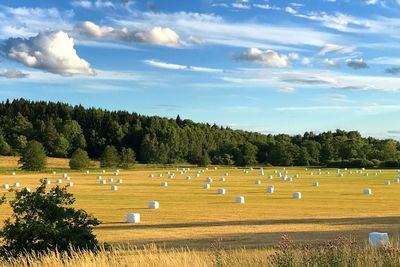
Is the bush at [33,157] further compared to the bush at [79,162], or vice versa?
the bush at [79,162]

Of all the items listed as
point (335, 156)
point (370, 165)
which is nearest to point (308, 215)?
point (370, 165)

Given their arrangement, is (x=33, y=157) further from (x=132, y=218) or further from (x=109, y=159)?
(x=132, y=218)

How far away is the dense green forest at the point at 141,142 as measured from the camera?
157750mm

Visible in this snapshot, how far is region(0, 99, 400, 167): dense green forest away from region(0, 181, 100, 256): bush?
124 m

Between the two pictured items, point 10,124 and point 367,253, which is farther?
point 10,124

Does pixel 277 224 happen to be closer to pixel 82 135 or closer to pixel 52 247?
pixel 52 247

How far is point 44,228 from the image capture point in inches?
604

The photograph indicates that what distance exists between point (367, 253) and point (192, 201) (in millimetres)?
25902

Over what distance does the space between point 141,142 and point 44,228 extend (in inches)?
6220

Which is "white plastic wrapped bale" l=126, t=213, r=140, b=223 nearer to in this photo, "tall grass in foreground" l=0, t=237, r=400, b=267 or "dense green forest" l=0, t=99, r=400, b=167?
"tall grass in foreground" l=0, t=237, r=400, b=267

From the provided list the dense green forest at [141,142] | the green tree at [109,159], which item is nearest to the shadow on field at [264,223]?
the green tree at [109,159]

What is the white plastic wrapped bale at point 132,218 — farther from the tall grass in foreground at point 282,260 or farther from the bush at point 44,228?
the tall grass in foreground at point 282,260

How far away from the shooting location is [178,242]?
68.9 feet

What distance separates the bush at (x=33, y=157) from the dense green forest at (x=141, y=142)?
56581mm
